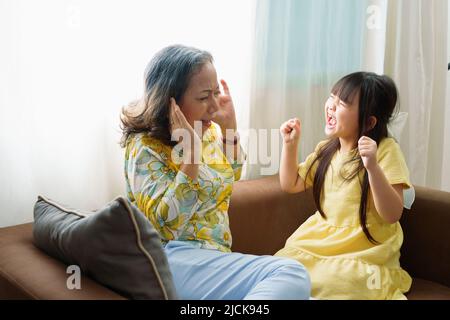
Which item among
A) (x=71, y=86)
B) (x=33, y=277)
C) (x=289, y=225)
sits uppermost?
(x=71, y=86)

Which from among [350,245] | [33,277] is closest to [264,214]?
[350,245]

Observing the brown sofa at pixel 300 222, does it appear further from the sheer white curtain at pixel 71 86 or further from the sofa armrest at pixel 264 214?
the sheer white curtain at pixel 71 86

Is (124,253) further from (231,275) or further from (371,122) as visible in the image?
(371,122)

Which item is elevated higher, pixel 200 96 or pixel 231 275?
pixel 200 96

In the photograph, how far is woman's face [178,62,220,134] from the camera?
1496 millimetres

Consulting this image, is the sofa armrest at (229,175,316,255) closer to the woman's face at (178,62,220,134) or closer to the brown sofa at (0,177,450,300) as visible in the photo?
the brown sofa at (0,177,450,300)

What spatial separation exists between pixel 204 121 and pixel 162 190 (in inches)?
10.2

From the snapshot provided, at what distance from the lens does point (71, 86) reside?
1596mm

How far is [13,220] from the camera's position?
158 centimetres

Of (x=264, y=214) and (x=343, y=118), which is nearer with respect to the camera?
(x=343, y=118)

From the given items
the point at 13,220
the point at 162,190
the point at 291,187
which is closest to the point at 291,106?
the point at 291,187

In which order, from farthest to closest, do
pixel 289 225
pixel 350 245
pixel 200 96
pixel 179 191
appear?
pixel 289 225
pixel 350 245
pixel 200 96
pixel 179 191

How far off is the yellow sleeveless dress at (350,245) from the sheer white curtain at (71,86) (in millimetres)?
633

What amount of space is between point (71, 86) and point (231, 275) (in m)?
0.71
